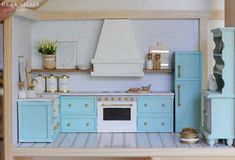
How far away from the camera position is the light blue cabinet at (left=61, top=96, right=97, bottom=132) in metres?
2.81

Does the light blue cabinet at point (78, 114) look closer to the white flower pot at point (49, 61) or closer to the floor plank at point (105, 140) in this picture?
the floor plank at point (105, 140)

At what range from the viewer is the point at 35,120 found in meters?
2.55

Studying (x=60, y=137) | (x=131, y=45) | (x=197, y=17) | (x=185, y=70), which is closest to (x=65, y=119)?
(x=60, y=137)

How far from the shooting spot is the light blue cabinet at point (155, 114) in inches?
111

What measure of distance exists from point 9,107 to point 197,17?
1.22 metres

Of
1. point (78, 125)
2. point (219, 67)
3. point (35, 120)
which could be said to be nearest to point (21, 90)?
point (35, 120)

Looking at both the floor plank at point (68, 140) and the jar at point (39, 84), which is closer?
the floor plank at point (68, 140)

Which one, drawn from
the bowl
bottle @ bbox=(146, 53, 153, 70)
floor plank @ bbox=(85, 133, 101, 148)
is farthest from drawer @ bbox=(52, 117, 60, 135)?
the bowl

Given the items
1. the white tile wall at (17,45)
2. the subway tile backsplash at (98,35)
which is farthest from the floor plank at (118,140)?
the white tile wall at (17,45)

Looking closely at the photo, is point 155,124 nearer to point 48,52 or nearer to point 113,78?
point 113,78

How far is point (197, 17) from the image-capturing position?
9.34ft

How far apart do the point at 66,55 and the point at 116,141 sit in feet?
2.14

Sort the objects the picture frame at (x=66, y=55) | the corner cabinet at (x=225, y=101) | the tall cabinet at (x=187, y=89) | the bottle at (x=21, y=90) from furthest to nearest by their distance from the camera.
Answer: the picture frame at (x=66, y=55)
the tall cabinet at (x=187, y=89)
the bottle at (x=21, y=90)
the corner cabinet at (x=225, y=101)

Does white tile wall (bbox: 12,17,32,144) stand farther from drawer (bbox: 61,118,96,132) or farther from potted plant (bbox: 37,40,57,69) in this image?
drawer (bbox: 61,118,96,132)
